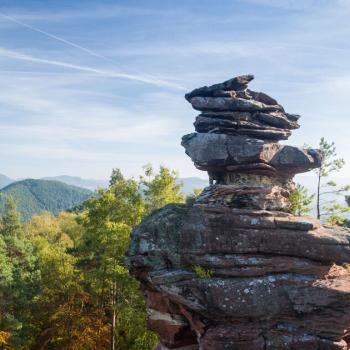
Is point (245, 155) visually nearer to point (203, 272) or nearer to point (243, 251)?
point (243, 251)

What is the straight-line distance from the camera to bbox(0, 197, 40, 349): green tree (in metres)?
42.4

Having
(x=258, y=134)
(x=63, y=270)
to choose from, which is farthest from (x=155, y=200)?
(x=258, y=134)

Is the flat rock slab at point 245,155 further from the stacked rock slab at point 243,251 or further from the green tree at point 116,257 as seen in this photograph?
the green tree at point 116,257

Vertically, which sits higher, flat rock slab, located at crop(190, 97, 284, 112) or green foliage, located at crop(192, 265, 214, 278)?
flat rock slab, located at crop(190, 97, 284, 112)

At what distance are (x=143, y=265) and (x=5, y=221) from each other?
42.3 meters

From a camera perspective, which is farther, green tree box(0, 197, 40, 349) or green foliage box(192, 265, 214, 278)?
green tree box(0, 197, 40, 349)

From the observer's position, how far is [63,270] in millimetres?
45062

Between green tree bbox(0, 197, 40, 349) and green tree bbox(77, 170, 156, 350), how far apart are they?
7725mm

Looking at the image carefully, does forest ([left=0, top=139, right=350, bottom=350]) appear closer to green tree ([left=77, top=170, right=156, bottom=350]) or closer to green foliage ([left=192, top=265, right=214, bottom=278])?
green tree ([left=77, top=170, right=156, bottom=350])

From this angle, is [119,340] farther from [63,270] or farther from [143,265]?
[143,265]

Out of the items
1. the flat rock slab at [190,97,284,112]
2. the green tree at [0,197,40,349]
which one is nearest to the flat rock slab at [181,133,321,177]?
the flat rock slab at [190,97,284,112]

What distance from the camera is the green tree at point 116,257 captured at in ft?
117

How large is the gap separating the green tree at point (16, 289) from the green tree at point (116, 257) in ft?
25.3

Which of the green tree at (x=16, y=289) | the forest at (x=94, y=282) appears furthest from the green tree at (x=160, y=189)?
the green tree at (x=16, y=289)
